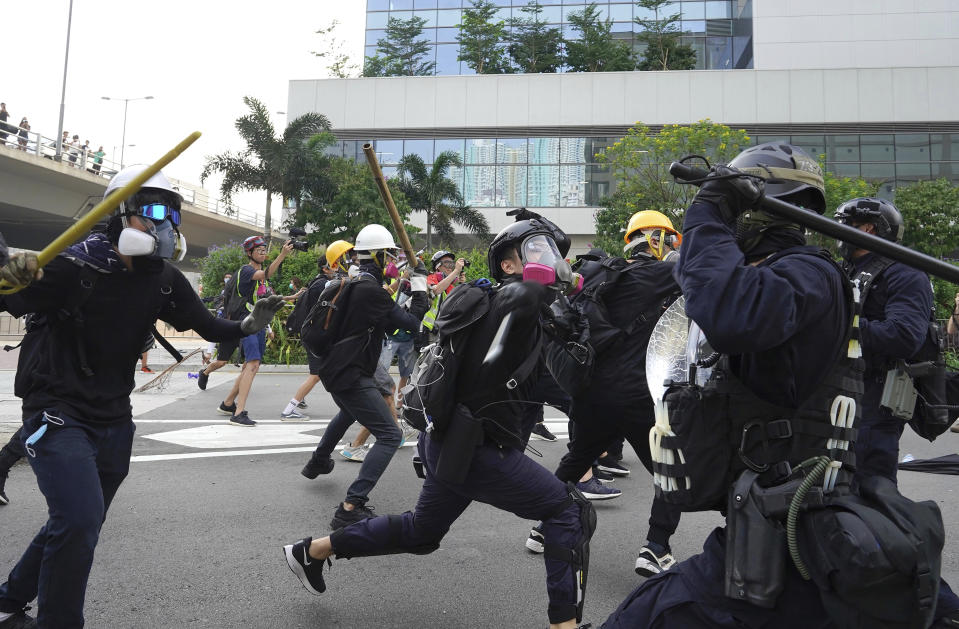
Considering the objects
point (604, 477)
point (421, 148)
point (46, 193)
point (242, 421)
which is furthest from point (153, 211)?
point (421, 148)

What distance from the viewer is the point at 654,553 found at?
408cm

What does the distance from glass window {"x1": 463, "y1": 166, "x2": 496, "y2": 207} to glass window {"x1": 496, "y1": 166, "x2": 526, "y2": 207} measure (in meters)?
0.34

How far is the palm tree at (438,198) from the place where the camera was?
119 feet

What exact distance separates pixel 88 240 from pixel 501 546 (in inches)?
112

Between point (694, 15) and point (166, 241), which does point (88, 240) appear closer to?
point (166, 241)

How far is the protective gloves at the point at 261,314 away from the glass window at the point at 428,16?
51947mm

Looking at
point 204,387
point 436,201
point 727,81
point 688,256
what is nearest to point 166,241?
point 688,256

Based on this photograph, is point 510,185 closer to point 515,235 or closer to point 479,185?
point 479,185

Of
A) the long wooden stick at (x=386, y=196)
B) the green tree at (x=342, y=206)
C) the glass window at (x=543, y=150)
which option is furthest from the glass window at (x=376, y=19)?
the long wooden stick at (x=386, y=196)

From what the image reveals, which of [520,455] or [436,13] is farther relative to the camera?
[436,13]

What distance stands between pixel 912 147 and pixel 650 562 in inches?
1785

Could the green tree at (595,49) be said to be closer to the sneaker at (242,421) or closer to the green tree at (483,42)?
the green tree at (483,42)

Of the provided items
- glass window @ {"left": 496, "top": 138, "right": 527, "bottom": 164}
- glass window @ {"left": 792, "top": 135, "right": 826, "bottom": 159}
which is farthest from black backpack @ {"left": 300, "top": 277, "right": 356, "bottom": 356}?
glass window @ {"left": 792, "top": 135, "right": 826, "bottom": 159}

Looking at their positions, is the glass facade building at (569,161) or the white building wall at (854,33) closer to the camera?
the glass facade building at (569,161)
